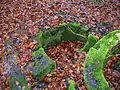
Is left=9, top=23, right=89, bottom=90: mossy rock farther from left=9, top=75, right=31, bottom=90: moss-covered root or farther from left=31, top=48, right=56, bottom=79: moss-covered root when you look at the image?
left=9, top=75, right=31, bottom=90: moss-covered root

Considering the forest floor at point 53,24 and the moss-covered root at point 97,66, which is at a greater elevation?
the forest floor at point 53,24

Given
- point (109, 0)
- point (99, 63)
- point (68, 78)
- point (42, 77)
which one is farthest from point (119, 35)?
point (109, 0)

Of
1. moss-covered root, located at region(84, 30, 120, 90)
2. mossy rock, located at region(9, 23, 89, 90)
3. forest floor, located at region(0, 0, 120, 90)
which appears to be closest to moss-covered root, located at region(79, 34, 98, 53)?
forest floor, located at region(0, 0, 120, 90)

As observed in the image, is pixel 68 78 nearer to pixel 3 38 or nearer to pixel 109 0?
pixel 3 38

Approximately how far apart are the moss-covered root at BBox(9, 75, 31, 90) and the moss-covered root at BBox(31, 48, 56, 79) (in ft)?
1.27

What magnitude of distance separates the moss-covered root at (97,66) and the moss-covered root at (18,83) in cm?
183

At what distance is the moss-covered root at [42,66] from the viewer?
697 cm

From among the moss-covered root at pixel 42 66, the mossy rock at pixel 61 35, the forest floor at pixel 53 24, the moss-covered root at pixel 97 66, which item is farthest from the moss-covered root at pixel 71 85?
the mossy rock at pixel 61 35

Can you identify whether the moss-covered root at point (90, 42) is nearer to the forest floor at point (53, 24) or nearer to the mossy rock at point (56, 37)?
the forest floor at point (53, 24)

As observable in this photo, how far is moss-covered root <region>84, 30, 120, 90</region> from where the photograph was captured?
229 inches

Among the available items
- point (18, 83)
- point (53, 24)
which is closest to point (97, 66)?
point (18, 83)

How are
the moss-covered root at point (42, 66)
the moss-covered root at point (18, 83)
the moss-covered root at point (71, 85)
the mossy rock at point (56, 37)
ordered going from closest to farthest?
1. the moss-covered root at point (71, 85)
2. the moss-covered root at point (18, 83)
3. the moss-covered root at point (42, 66)
4. the mossy rock at point (56, 37)

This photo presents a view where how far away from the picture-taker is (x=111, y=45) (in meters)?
6.10

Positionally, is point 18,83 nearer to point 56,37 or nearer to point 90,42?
point 56,37
